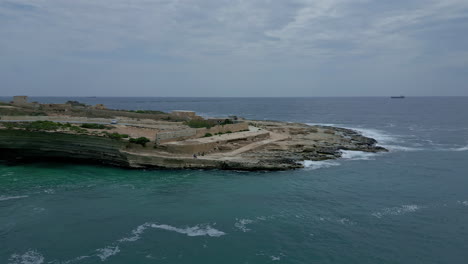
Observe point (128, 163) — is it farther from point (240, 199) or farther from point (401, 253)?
point (401, 253)

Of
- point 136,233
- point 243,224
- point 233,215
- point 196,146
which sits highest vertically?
point 196,146

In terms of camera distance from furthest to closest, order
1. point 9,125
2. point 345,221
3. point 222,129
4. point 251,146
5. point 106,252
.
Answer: point 222,129, point 251,146, point 9,125, point 345,221, point 106,252

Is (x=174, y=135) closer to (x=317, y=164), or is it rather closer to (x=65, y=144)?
(x=65, y=144)

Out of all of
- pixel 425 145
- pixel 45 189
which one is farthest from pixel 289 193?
pixel 425 145

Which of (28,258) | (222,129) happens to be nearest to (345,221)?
(28,258)

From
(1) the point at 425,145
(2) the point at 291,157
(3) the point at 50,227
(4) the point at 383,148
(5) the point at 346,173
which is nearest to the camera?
Answer: (3) the point at 50,227

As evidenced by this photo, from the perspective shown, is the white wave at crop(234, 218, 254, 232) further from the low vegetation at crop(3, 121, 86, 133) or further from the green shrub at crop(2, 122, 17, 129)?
the green shrub at crop(2, 122, 17, 129)

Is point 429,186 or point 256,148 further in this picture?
point 256,148
